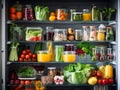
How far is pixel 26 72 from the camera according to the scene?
6.05 meters

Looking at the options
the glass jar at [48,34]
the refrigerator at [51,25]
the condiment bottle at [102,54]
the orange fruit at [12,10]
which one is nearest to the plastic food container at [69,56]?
the refrigerator at [51,25]

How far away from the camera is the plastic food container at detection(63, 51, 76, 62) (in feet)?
19.5

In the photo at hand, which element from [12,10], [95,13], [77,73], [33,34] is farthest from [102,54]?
[12,10]

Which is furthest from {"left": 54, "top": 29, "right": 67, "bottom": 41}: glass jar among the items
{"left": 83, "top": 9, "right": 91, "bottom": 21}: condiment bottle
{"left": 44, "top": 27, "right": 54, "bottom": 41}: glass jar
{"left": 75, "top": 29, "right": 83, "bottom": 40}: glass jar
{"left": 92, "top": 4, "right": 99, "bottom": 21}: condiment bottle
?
{"left": 92, "top": 4, "right": 99, "bottom": 21}: condiment bottle

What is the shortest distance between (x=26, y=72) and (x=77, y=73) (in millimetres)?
915

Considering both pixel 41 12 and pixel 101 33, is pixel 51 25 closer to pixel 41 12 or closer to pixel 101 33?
pixel 41 12

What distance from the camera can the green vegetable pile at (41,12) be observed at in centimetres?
597

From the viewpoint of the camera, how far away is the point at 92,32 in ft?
19.6

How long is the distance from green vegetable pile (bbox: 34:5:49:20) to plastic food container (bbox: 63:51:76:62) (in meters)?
0.73

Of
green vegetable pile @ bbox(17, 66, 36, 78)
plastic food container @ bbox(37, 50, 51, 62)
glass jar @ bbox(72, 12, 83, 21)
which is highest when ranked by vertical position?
glass jar @ bbox(72, 12, 83, 21)

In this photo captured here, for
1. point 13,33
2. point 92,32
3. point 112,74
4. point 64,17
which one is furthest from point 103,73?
point 13,33

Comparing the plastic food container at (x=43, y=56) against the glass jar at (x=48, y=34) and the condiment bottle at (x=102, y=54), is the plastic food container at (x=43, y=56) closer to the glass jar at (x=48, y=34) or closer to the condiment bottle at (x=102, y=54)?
the glass jar at (x=48, y=34)

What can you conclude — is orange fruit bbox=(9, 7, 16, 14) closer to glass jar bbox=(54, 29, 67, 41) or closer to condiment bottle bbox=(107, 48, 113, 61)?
glass jar bbox=(54, 29, 67, 41)

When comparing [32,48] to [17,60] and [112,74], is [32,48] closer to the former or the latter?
[17,60]
